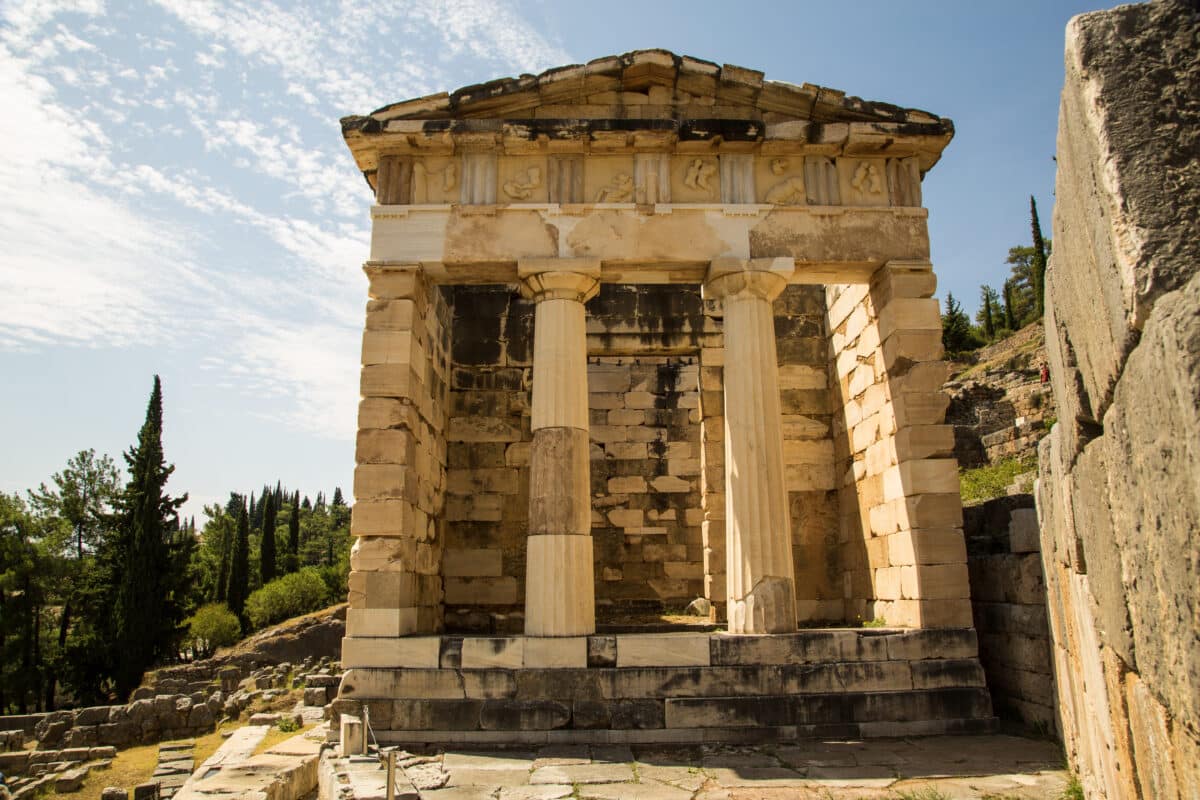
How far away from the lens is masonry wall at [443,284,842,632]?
1337 centimetres

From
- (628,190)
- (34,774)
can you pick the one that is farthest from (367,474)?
(34,774)

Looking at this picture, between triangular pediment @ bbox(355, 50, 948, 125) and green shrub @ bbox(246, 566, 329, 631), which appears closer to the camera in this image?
triangular pediment @ bbox(355, 50, 948, 125)

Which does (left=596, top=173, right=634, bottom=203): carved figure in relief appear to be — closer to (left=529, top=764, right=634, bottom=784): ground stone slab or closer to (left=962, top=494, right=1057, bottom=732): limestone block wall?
(left=962, top=494, right=1057, bottom=732): limestone block wall

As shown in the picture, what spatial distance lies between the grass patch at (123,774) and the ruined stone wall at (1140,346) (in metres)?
14.7

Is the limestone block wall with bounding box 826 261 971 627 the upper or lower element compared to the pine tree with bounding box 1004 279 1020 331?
lower

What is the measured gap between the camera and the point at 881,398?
1152 cm

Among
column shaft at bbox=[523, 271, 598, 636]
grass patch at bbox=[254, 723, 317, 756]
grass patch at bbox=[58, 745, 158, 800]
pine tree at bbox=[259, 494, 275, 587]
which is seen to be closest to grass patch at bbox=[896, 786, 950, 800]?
column shaft at bbox=[523, 271, 598, 636]

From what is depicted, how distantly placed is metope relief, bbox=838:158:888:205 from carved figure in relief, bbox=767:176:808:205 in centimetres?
59

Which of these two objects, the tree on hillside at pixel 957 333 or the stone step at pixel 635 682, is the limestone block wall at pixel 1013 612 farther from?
the tree on hillside at pixel 957 333

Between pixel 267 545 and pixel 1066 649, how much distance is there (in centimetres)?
5169

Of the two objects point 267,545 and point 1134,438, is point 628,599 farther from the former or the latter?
point 267,545

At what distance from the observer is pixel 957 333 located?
45594 millimetres

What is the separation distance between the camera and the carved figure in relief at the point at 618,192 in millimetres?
11406

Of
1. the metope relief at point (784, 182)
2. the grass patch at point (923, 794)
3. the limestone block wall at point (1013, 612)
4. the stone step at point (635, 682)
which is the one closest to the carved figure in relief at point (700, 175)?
the metope relief at point (784, 182)
